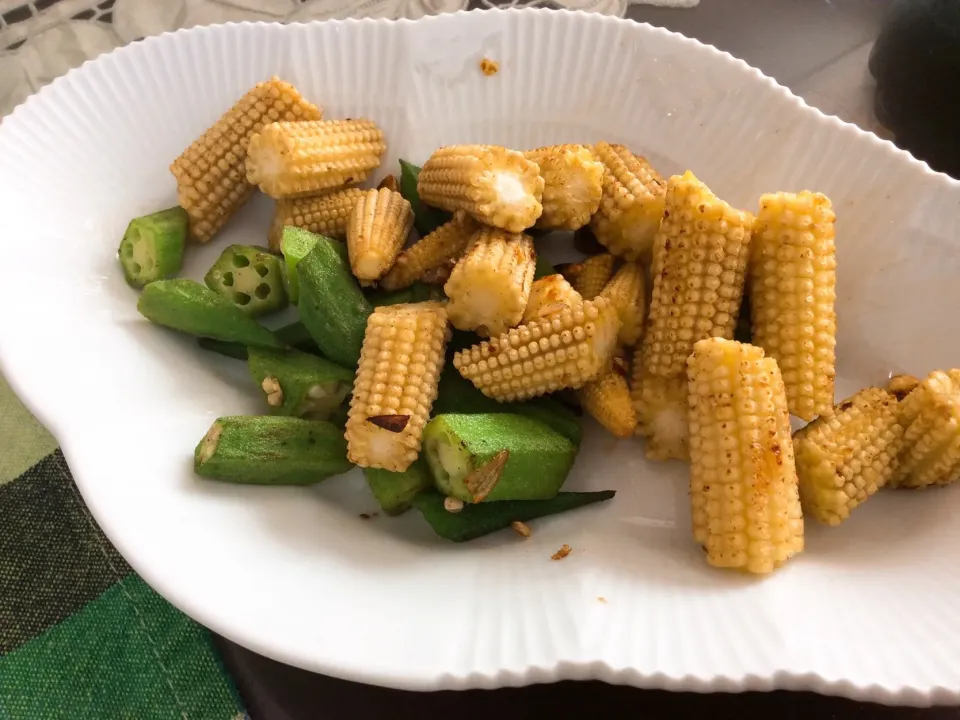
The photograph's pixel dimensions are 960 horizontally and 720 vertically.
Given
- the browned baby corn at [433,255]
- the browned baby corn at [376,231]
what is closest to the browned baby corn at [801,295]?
the browned baby corn at [433,255]

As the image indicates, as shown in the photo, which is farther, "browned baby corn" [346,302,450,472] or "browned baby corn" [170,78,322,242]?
"browned baby corn" [170,78,322,242]

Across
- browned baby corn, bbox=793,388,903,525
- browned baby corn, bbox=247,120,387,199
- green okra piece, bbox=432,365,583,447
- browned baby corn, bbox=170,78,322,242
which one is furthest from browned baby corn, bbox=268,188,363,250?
browned baby corn, bbox=793,388,903,525

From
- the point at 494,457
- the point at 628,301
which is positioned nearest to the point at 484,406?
the point at 494,457

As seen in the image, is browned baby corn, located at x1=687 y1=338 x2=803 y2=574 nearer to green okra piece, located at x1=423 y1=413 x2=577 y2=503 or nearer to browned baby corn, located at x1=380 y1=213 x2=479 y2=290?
green okra piece, located at x1=423 y1=413 x2=577 y2=503

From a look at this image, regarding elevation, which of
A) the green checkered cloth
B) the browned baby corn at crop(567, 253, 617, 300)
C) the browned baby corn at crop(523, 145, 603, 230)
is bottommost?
the green checkered cloth

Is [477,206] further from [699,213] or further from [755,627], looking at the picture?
[755,627]

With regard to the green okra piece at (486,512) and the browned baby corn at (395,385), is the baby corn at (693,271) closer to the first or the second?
the green okra piece at (486,512)
